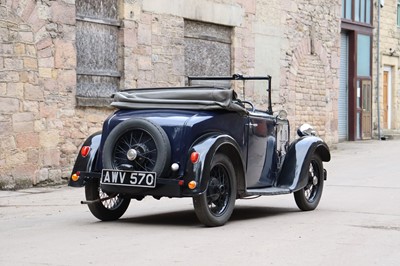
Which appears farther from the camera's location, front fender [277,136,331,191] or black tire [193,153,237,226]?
front fender [277,136,331,191]

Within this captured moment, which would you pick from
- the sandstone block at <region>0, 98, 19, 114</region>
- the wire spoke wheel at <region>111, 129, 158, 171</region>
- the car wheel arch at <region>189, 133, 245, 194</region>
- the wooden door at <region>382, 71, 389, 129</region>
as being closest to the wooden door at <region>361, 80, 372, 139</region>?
the wooden door at <region>382, 71, 389, 129</region>

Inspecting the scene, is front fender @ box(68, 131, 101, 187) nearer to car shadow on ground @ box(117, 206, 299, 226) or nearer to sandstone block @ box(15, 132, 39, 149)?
car shadow on ground @ box(117, 206, 299, 226)

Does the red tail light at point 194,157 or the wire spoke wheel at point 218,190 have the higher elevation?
the red tail light at point 194,157

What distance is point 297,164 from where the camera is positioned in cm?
999

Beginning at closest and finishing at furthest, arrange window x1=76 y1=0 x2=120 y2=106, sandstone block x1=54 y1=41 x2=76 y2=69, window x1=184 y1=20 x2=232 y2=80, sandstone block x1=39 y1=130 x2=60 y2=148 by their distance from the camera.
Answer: sandstone block x1=39 y1=130 x2=60 y2=148 < sandstone block x1=54 y1=41 x2=76 y2=69 < window x1=76 y1=0 x2=120 y2=106 < window x1=184 y1=20 x2=232 y2=80

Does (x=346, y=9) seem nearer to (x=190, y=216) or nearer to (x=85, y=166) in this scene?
(x=190, y=216)

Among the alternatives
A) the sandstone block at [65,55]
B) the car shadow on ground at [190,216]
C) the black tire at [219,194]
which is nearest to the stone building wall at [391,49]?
the sandstone block at [65,55]

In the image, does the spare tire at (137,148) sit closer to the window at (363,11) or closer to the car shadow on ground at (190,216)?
the car shadow on ground at (190,216)

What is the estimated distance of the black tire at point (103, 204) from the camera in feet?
29.4

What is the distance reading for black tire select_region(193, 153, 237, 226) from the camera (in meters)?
8.34

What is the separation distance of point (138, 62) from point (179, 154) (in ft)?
25.8

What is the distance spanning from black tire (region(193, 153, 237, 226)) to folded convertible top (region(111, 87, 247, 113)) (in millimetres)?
556

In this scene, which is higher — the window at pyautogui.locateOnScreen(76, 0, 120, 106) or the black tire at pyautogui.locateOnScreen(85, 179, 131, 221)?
the window at pyautogui.locateOnScreen(76, 0, 120, 106)

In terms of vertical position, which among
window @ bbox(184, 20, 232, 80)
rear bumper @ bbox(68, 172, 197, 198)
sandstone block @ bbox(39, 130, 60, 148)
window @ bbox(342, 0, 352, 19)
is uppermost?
window @ bbox(342, 0, 352, 19)
